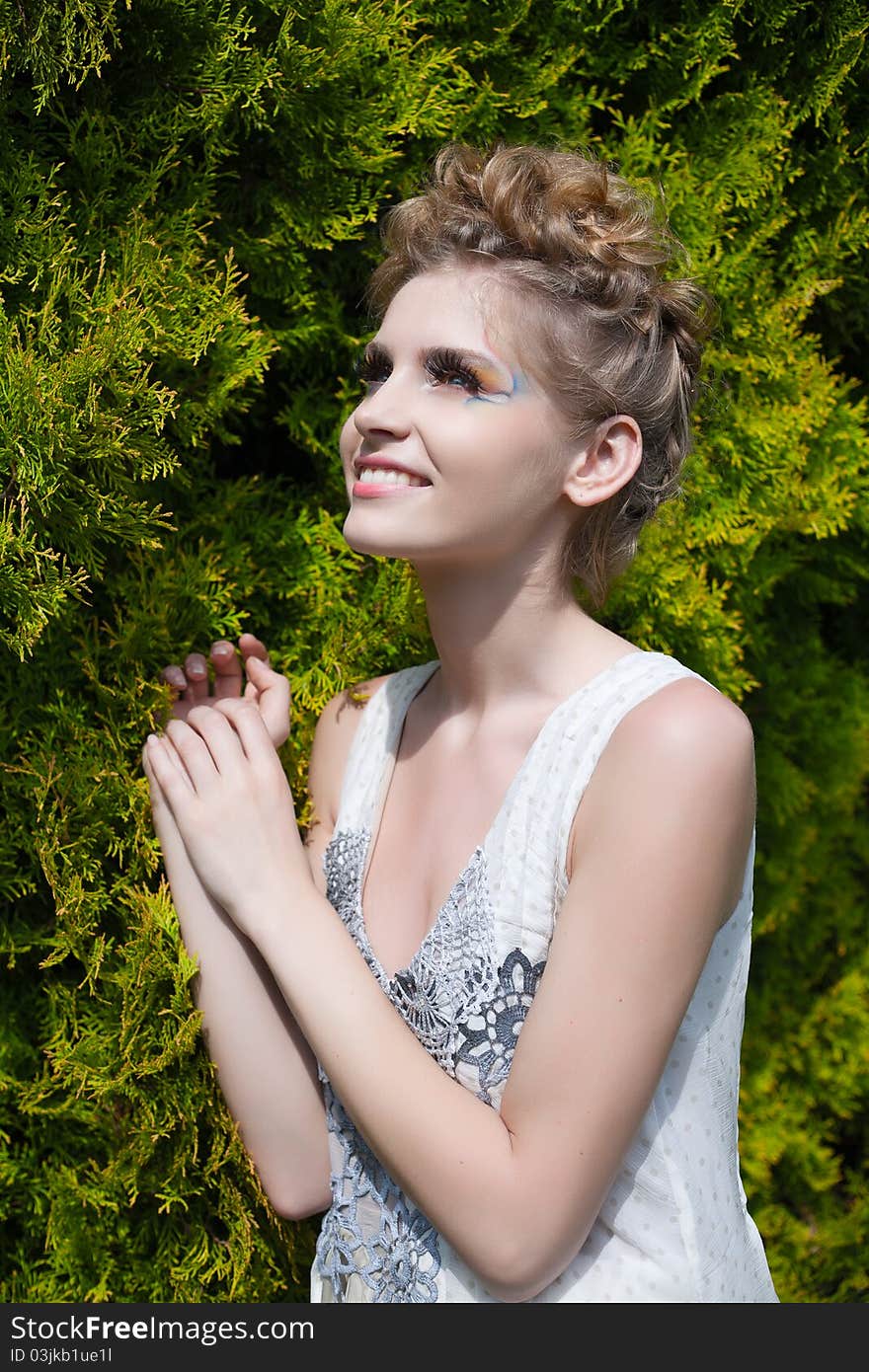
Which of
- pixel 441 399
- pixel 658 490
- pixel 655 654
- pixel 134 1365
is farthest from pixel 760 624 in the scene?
pixel 134 1365

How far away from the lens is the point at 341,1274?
1.89 metres

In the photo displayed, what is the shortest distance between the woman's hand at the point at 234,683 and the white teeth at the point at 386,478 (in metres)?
0.44

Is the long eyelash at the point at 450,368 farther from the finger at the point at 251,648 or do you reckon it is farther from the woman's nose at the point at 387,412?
the finger at the point at 251,648

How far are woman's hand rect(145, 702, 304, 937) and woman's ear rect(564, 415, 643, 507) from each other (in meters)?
0.65

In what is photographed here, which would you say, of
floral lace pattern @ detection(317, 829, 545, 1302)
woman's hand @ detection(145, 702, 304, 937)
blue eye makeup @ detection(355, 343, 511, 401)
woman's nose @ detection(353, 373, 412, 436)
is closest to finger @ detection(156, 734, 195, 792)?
woman's hand @ detection(145, 702, 304, 937)

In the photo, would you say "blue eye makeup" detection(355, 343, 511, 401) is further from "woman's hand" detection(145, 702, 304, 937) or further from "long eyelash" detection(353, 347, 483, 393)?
"woman's hand" detection(145, 702, 304, 937)

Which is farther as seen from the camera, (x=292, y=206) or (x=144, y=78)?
(x=292, y=206)

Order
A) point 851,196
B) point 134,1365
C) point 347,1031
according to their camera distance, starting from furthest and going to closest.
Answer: point 851,196 < point 134,1365 < point 347,1031

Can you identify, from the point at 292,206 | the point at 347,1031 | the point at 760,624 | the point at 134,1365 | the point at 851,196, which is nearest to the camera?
the point at 347,1031

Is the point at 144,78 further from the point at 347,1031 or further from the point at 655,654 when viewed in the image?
the point at 347,1031

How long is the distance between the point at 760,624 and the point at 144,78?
1.76 meters

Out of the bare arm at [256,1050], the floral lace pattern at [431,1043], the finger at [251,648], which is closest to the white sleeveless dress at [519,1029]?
the floral lace pattern at [431,1043]

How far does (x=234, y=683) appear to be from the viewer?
217 cm

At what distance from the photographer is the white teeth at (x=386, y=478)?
5.78ft
